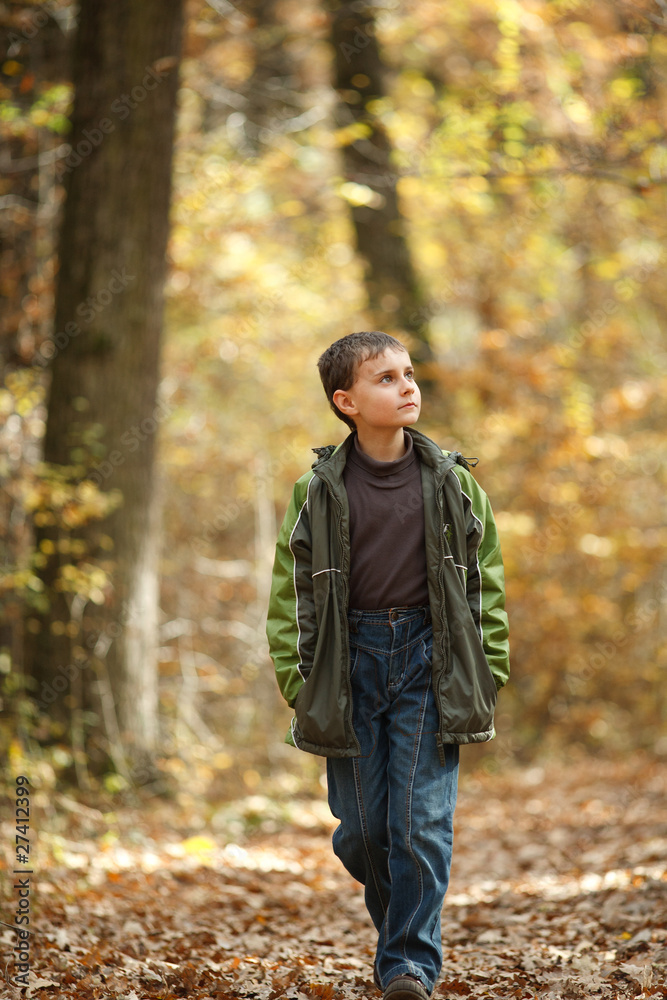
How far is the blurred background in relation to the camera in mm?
6699

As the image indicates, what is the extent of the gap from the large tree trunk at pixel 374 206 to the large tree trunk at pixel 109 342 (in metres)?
3.41

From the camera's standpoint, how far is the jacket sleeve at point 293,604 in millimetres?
3242

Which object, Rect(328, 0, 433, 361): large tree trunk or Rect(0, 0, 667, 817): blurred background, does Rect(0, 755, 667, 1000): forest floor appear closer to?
Rect(0, 0, 667, 817): blurred background

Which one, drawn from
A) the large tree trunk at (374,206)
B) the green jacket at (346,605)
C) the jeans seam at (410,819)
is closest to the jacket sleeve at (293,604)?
the green jacket at (346,605)

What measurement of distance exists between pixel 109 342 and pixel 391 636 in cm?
423

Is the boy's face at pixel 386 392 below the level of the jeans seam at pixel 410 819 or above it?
above

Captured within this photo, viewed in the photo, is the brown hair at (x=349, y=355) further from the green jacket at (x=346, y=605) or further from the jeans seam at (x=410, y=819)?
the jeans seam at (x=410, y=819)

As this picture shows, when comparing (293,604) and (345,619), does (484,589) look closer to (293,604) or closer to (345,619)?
(345,619)

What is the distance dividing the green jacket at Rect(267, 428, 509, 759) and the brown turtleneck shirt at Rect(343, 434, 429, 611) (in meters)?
0.05

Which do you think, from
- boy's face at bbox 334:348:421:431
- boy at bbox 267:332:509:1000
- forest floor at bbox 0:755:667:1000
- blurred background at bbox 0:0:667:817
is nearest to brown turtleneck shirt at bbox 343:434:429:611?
boy at bbox 267:332:509:1000

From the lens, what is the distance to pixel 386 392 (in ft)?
10.6

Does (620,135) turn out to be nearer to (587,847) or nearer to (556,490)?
(556,490)

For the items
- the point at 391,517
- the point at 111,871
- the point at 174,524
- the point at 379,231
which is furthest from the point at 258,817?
the point at 379,231

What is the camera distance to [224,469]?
1058cm
